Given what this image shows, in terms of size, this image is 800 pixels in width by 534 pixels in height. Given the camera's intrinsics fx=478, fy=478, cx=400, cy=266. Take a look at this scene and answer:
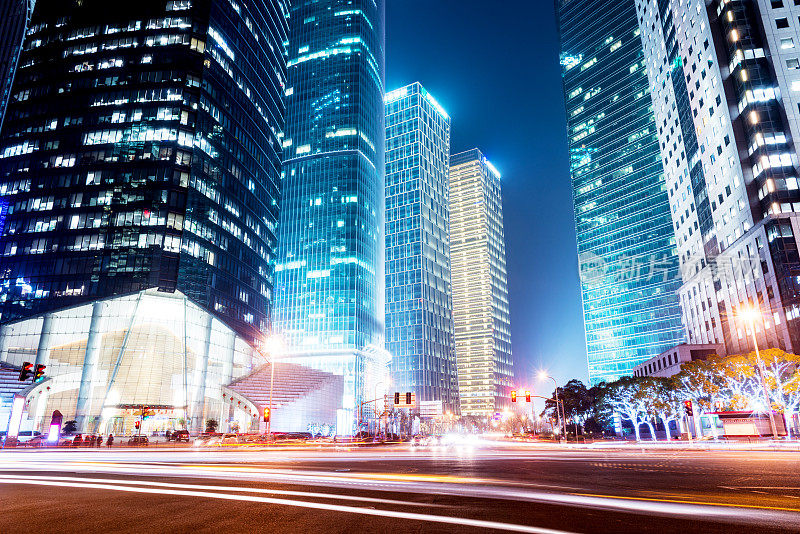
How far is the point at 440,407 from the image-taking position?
19138 centimetres

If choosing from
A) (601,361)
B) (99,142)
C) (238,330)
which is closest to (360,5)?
(99,142)

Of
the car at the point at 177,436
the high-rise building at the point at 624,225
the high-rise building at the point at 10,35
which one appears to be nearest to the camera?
the car at the point at 177,436

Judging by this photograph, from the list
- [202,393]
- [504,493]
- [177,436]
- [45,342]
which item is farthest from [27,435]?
[504,493]

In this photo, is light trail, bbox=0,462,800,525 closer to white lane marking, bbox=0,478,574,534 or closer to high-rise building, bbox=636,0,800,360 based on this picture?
white lane marking, bbox=0,478,574,534

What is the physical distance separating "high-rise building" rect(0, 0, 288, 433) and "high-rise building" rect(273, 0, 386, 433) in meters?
36.0

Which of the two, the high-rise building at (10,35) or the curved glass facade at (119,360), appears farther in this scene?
the high-rise building at (10,35)

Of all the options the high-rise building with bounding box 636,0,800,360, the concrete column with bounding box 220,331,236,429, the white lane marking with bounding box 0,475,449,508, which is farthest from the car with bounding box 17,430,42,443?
the high-rise building with bounding box 636,0,800,360

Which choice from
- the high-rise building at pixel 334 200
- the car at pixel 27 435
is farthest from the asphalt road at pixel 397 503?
the high-rise building at pixel 334 200

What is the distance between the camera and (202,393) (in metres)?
82.2

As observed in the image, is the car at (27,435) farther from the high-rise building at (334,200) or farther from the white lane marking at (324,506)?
the high-rise building at (334,200)

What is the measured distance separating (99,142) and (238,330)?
1701 inches

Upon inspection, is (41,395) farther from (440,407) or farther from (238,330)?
(440,407)

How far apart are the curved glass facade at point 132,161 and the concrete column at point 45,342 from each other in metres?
2.32

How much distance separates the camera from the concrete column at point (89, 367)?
73062mm
